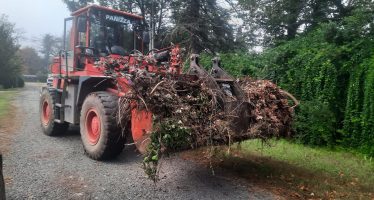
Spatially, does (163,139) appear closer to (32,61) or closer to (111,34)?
(111,34)

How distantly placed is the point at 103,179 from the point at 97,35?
3541mm

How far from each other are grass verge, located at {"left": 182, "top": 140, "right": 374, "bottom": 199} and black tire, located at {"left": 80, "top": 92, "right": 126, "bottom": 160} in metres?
1.54

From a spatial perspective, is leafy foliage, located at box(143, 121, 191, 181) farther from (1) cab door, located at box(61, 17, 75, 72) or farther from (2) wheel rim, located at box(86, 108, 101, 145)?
(1) cab door, located at box(61, 17, 75, 72)

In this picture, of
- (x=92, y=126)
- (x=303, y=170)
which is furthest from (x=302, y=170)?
(x=92, y=126)

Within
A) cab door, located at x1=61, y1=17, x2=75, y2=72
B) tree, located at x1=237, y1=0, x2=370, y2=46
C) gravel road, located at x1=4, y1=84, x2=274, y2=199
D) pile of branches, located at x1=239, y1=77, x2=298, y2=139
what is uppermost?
tree, located at x1=237, y1=0, x2=370, y2=46

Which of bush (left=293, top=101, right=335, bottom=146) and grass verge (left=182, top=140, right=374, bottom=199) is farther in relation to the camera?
bush (left=293, top=101, right=335, bottom=146)

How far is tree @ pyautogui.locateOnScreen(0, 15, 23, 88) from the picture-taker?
3562cm

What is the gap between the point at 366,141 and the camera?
7.52 m

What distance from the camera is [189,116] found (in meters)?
4.55

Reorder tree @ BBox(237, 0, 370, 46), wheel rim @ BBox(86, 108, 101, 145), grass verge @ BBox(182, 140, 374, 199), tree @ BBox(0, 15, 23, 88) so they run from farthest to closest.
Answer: tree @ BBox(0, 15, 23, 88) < tree @ BBox(237, 0, 370, 46) < wheel rim @ BBox(86, 108, 101, 145) < grass verge @ BBox(182, 140, 374, 199)

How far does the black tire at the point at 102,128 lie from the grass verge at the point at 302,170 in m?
1.54

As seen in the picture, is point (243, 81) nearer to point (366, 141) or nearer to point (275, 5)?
point (366, 141)

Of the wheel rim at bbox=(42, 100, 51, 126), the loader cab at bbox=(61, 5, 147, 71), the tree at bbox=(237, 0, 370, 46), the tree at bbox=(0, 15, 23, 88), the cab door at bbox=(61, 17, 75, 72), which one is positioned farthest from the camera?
the tree at bbox=(0, 15, 23, 88)

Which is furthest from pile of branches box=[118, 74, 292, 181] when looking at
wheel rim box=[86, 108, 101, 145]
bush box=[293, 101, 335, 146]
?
bush box=[293, 101, 335, 146]
